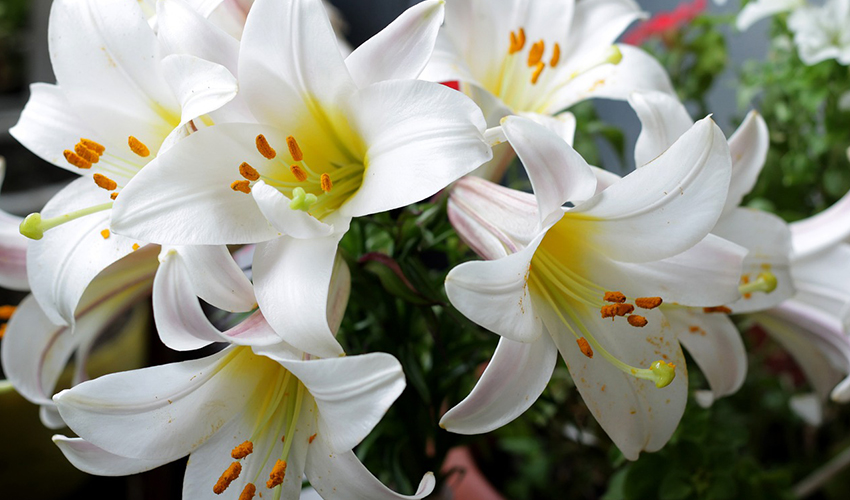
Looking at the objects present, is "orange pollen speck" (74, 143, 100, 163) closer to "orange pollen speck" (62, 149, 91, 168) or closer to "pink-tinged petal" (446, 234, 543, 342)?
"orange pollen speck" (62, 149, 91, 168)


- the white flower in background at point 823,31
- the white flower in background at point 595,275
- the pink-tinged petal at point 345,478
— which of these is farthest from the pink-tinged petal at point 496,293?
the white flower in background at point 823,31

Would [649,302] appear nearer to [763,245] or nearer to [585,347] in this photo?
[585,347]

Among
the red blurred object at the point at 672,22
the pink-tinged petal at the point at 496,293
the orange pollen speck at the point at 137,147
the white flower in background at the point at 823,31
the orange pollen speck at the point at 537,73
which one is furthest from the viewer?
the red blurred object at the point at 672,22

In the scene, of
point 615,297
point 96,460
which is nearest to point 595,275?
point 615,297

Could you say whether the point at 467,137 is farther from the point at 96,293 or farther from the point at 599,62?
the point at 96,293

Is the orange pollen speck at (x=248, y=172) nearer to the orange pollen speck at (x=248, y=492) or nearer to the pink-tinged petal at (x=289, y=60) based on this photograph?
the pink-tinged petal at (x=289, y=60)

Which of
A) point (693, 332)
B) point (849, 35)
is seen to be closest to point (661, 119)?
point (693, 332)

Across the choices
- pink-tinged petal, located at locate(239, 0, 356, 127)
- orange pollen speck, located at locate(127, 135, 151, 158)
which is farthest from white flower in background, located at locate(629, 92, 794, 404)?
orange pollen speck, located at locate(127, 135, 151, 158)
